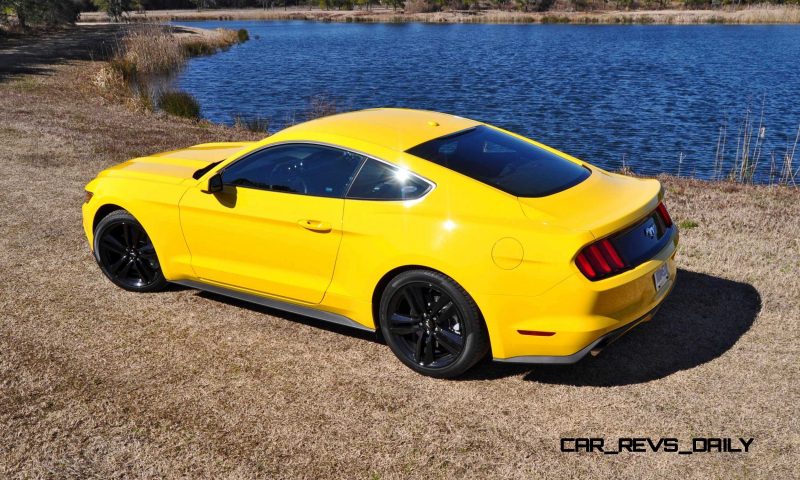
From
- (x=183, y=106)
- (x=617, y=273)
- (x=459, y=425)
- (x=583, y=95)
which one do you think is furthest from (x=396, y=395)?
(x=583, y=95)

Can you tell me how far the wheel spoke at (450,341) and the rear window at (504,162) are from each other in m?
0.99

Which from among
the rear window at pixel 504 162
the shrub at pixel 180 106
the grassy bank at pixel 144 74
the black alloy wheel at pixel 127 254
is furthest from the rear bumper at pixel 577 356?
the grassy bank at pixel 144 74

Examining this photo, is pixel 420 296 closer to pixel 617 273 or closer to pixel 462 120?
pixel 617 273

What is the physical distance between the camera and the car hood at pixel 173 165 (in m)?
Result: 5.78

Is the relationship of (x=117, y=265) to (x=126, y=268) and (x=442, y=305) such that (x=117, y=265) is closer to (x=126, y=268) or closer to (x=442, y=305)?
→ (x=126, y=268)

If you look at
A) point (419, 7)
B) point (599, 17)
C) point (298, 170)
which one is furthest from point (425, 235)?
point (419, 7)

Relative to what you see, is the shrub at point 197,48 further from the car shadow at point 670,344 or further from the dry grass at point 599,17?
the car shadow at point 670,344

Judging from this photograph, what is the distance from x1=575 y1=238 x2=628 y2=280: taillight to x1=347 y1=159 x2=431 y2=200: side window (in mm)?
1078

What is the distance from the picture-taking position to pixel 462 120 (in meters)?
5.48

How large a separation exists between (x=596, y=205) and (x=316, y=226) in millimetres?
1854

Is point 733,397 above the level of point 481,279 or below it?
below

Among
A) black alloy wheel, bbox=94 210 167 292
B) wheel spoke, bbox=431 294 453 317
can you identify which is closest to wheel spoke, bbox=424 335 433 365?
wheel spoke, bbox=431 294 453 317

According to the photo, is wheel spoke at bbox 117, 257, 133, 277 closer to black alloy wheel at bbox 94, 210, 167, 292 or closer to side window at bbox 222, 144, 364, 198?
black alloy wheel at bbox 94, 210, 167, 292

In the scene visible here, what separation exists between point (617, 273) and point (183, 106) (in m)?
15.8
